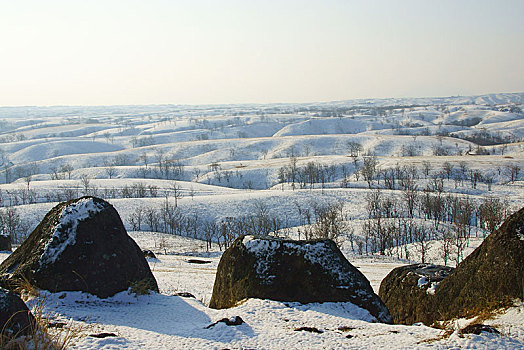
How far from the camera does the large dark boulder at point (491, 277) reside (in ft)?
34.4

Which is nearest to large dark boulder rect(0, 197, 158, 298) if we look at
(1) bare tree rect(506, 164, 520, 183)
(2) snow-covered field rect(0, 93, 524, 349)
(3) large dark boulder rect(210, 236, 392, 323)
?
(2) snow-covered field rect(0, 93, 524, 349)

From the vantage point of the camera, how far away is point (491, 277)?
37.0 feet

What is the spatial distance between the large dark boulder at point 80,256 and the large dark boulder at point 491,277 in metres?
10.2

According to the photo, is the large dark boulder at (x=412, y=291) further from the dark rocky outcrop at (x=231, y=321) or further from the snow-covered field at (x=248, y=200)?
the dark rocky outcrop at (x=231, y=321)

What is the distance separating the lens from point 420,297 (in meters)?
14.7

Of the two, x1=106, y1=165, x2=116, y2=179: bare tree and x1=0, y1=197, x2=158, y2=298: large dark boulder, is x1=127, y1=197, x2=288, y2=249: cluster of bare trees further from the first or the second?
x1=0, y1=197, x2=158, y2=298: large dark boulder

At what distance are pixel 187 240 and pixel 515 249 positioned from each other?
62.5 meters

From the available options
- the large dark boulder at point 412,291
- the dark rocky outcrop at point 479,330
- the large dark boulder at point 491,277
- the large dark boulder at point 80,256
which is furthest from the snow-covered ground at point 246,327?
the large dark boulder at point 412,291

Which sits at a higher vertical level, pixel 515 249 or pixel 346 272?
pixel 515 249

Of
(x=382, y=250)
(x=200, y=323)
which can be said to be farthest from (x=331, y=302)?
(x=382, y=250)

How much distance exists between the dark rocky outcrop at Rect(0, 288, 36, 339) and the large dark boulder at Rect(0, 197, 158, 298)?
181 inches

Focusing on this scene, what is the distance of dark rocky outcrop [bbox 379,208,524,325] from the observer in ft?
34.7

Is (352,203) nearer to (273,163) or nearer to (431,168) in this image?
(431,168)

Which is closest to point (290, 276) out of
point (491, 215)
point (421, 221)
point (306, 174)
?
point (491, 215)
